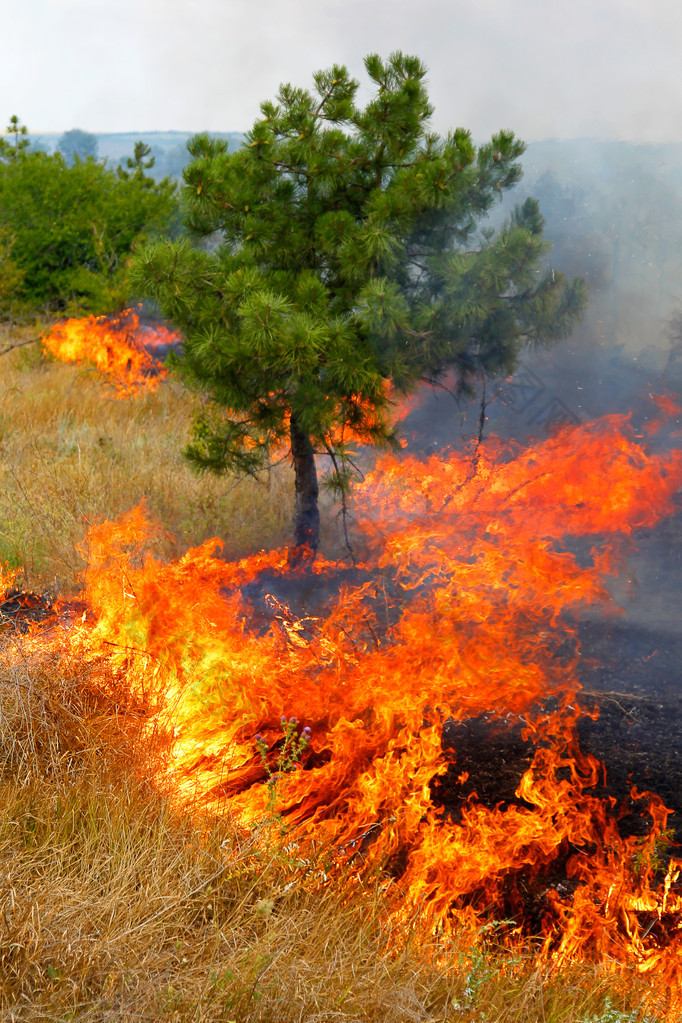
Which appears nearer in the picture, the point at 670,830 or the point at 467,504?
the point at 670,830

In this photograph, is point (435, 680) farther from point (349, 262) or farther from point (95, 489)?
point (95, 489)

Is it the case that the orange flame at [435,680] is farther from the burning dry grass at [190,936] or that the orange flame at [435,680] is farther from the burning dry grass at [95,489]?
the burning dry grass at [95,489]

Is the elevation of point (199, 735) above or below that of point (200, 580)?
below

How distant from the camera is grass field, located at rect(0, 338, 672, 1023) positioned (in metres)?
2.21

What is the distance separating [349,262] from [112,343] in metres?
7.23

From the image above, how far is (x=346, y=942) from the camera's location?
8.48 ft

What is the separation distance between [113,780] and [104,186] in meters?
12.8

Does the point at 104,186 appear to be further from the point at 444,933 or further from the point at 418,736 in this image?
the point at 444,933

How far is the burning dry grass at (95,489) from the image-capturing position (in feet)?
18.6

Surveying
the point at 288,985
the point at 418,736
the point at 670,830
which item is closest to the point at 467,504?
the point at 418,736

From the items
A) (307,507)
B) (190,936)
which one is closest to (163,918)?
(190,936)

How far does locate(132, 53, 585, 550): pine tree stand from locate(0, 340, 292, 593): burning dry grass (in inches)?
50.8

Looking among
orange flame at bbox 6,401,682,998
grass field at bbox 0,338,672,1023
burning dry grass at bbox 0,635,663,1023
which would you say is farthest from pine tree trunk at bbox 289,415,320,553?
burning dry grass at bbox 0,635,663,1023

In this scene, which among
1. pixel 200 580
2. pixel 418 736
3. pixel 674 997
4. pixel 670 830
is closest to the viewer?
pixel 674 997
